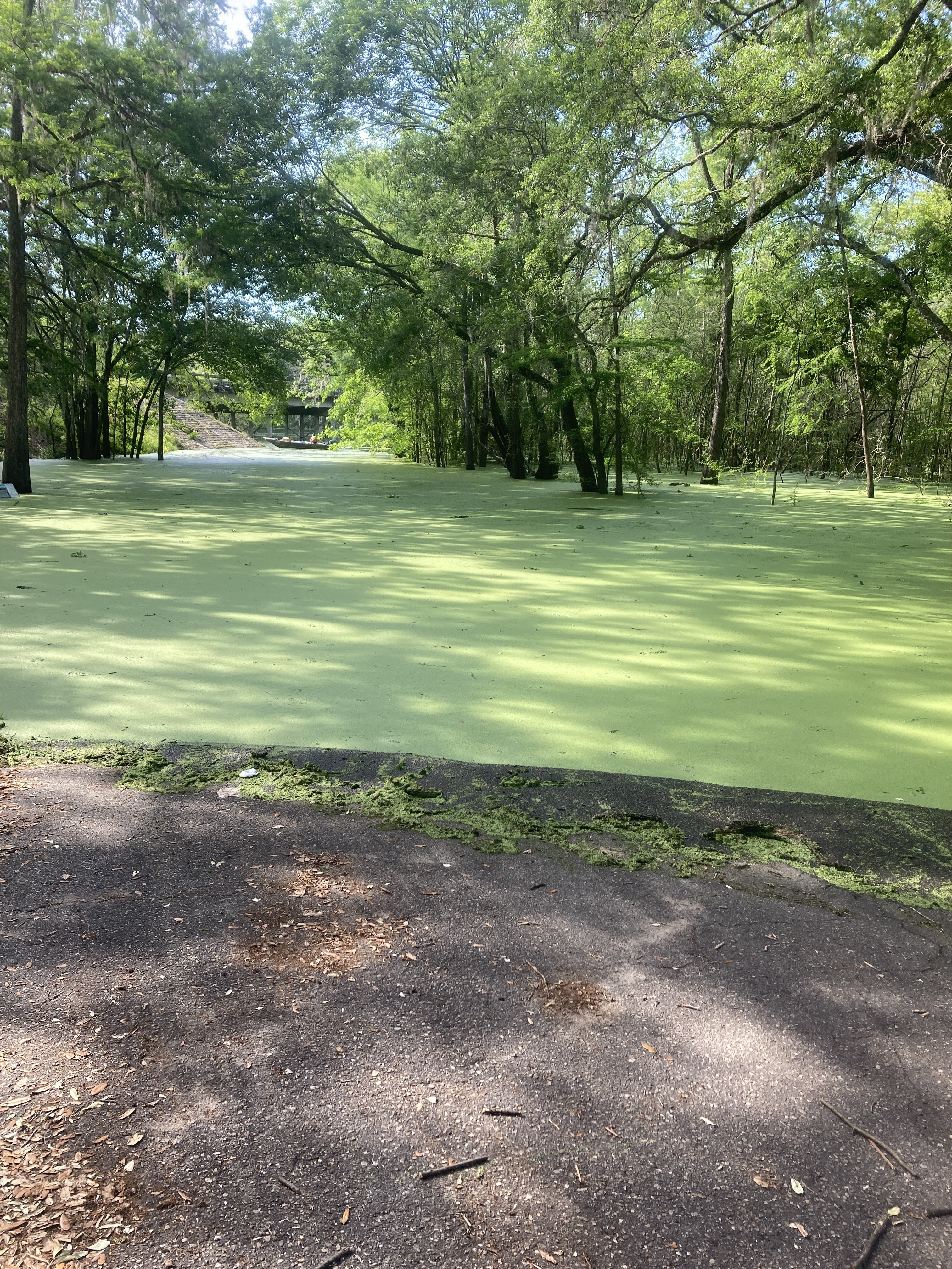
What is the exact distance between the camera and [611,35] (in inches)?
172

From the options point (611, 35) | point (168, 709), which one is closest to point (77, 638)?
point (168, 709)

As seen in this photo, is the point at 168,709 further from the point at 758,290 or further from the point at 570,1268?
the point at 758,290

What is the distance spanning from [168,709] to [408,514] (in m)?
5.22

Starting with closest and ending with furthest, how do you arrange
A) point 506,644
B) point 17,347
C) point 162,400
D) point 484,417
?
point 506,644
point 17,347
point 484,417
point 162,400

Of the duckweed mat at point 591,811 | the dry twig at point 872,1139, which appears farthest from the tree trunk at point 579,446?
the dry twig at point 872,1139

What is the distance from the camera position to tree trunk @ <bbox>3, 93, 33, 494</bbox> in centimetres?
758


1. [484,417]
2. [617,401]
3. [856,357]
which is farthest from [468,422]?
[856,357]

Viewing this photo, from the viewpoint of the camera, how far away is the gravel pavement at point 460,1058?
0.84m

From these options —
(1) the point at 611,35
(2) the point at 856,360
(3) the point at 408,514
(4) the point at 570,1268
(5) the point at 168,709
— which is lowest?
(4) the point at 570,1268

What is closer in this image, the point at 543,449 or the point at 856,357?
the point at 856,357

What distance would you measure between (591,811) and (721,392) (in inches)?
410

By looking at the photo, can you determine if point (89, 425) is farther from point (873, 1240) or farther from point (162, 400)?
point (873, 1240)

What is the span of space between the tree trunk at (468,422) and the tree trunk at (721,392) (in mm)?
3333

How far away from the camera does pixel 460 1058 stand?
1049 millimetres
